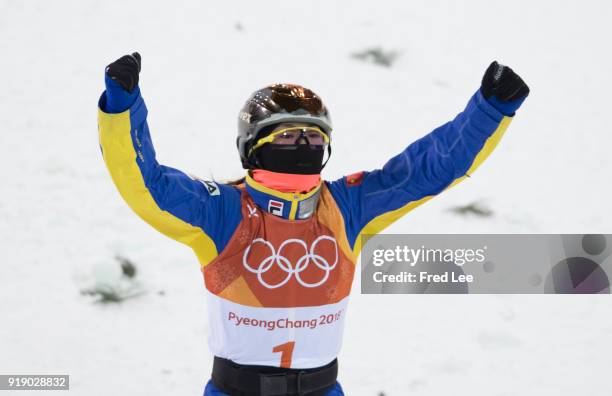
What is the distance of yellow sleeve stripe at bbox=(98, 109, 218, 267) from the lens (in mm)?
2229

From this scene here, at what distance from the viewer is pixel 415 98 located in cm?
519

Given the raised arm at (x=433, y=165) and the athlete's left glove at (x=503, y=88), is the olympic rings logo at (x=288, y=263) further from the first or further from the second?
the athlete's left glove at (x=503, y=88)

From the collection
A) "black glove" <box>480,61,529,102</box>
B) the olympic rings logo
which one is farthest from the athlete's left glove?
the olympic rings logo

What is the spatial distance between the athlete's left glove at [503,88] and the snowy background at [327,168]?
1738 mm

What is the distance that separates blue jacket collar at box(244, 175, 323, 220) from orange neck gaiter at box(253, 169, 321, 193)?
0.07 feet

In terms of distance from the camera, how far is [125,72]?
2178mm

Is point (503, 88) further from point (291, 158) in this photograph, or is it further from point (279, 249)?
point (279, 249)

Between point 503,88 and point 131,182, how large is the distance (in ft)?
3.58

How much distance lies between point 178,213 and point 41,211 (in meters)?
2.02

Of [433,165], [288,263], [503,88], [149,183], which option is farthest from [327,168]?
[149,183]

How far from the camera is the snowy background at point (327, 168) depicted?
3.94 m

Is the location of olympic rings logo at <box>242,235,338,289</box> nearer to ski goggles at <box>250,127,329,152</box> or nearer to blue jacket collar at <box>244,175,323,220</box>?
blue jacket collar at <box>244,175,323,220</box>

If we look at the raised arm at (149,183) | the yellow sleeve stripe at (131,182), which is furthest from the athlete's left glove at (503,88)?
the yellow sleeve stripe at (131,182)

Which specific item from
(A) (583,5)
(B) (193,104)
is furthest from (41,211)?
(A) (583,5)
